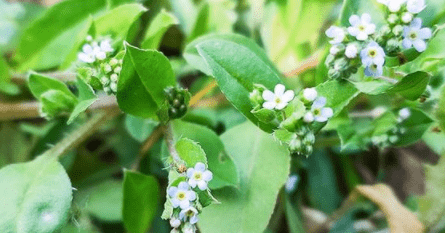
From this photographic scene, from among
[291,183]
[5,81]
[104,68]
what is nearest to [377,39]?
[104,68]

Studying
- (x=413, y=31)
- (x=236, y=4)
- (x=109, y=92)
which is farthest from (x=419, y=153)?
(x=109, y=92)

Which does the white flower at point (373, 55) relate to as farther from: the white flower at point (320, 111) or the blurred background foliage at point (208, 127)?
the blurred background foliage at point (208, 127)

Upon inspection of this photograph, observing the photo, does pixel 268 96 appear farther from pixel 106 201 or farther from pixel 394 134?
pixel 106 201

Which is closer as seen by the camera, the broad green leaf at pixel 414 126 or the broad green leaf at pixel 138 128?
the broad green leaf at pixel 414 126

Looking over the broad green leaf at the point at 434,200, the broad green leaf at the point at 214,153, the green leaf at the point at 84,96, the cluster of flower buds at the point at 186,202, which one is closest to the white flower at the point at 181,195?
the cluster of flower buds at the point at 186,202

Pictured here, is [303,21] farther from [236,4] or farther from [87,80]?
[87,80]

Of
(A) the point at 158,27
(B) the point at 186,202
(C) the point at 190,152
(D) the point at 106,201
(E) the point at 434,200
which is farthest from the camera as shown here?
(D) the point at 106,201
